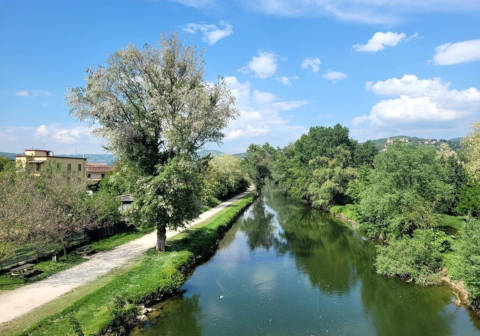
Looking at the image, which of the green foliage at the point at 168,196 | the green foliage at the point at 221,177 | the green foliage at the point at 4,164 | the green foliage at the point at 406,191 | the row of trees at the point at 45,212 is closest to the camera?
the row of trees at the point at 45,212

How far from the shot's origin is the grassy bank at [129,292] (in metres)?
14.4

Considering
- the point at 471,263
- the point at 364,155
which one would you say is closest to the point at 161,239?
the point at 471,263

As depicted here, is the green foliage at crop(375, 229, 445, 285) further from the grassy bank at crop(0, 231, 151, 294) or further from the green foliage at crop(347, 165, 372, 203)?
the grassy bank at crop(0, 231, 151, 294)

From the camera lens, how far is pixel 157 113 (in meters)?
24.5

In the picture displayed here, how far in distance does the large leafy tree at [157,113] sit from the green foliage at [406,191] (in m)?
16.6

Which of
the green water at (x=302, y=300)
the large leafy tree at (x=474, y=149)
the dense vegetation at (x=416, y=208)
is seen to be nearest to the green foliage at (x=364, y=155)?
the dense vegetation at (x=416, y=208)

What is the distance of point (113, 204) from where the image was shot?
3092 cm

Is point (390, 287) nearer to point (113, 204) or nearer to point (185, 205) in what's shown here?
point (185, 205)

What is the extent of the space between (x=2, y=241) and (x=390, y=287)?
25914 millimetres

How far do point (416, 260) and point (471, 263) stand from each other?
5.62 m

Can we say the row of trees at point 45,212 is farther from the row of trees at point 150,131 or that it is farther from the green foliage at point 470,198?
the green foliage at point 470,198

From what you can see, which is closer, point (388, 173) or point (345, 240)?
point (388, 173)

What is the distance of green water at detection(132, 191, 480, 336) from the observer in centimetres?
1659

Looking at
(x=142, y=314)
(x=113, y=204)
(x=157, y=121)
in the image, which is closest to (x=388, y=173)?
(x=157, y=121)
